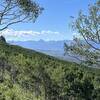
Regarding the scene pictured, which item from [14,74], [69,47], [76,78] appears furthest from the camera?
[14,74]

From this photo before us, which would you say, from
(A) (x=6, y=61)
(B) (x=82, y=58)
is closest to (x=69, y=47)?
(B) (x=82, y=58)

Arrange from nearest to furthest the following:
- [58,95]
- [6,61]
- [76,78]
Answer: [58,95]
[76,78]
[6,61]

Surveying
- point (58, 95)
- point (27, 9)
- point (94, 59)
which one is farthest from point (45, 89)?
point (27, 9)

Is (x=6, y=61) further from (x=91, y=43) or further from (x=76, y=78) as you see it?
(x=91, y=43)

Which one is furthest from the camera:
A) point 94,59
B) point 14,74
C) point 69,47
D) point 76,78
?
point 14,74

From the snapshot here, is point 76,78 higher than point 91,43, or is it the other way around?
point 91,43

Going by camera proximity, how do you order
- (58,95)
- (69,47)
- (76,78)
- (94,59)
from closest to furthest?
(94,59) → (69,47) → (58,95) → (76,78)

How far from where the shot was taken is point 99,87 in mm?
48250

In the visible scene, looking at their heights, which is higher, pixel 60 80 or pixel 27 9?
pixel 27 9

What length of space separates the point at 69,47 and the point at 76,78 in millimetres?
7495

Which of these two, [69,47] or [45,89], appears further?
[45,89]

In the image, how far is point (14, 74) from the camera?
5822cm

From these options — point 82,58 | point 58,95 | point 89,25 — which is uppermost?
point 89,25

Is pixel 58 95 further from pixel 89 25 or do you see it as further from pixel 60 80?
pixel 89 25
